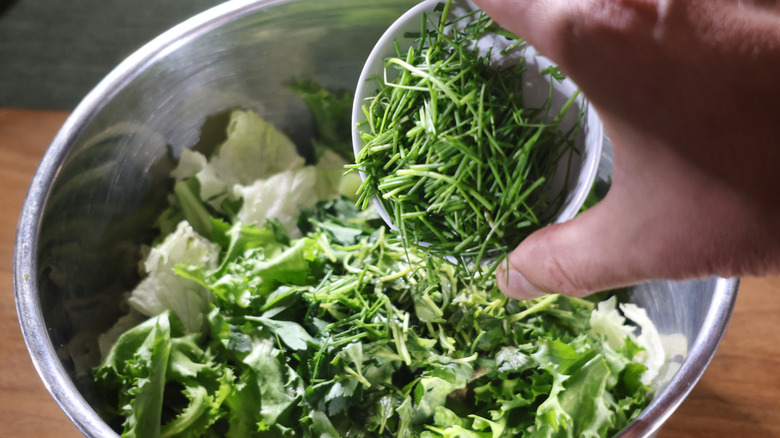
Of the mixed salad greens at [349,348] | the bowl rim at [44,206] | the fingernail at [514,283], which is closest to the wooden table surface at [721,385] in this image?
the mixed salad greens at [349,348]

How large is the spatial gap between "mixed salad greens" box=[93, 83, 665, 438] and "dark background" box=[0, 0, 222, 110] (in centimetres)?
68

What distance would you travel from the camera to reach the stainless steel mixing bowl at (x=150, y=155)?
93 centimetres

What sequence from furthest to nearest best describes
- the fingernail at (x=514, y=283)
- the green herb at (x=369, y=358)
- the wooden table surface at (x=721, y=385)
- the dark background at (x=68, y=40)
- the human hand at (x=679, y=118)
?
the dark background at (x=68, y=40) < the wooden table surface at (x=721, y=385) < the green herb at (x=369, y=358) < the fingernail at (x=514, y=283) < the human hand at (x=679, y=118)

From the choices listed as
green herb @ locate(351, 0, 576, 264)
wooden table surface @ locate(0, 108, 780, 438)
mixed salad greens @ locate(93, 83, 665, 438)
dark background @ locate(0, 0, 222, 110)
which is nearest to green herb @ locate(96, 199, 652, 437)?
mixed salad greens @ locate(93, 83, 665, 438)

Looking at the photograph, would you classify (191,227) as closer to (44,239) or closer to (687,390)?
(44,239)

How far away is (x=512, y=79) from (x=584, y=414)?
499mm

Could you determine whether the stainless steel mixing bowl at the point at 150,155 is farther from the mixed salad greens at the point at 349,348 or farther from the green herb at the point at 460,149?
the green herb at the point at 460,149

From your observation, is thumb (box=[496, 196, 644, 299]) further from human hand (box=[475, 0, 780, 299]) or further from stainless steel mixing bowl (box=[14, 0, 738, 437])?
stainless steel mixing bowl (box=[14, 0, 738, 437])

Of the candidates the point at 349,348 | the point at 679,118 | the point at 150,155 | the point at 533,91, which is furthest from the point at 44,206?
the point at 679,118

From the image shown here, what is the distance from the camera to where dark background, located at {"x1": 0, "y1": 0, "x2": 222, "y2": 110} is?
1.62 m

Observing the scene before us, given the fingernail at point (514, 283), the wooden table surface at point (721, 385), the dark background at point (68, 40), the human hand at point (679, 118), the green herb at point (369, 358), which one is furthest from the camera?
the dark background at point (68, 40)

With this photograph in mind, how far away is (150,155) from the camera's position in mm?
1196

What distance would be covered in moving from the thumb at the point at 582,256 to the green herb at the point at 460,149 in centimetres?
7

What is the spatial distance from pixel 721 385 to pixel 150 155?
1150 mm
